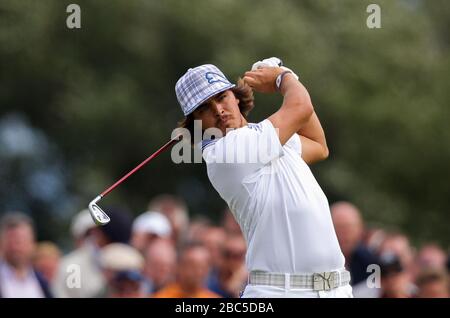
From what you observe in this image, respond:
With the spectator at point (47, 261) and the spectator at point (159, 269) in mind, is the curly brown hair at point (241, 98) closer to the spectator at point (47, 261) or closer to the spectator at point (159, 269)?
the spectator at point (159, 269)

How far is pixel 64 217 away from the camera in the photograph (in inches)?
1054

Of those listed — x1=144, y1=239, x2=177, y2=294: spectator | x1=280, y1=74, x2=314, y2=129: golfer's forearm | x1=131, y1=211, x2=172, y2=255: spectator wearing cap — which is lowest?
x1=144, y1=239, x2=177, y2=294: spectator

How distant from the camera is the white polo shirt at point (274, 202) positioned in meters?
7.52

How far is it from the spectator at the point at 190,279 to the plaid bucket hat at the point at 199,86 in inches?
125

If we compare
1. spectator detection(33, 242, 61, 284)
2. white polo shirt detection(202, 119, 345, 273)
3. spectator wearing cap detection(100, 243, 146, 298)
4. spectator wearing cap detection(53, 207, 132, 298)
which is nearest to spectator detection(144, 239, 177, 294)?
spectator wearing cap detection(53, 207, 132, 298)

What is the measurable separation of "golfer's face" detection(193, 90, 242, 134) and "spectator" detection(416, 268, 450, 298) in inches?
162

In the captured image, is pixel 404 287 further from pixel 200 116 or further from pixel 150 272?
pixel 200 116

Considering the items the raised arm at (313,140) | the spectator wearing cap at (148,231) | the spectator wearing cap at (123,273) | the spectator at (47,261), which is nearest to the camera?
the raised arm at (313,140)

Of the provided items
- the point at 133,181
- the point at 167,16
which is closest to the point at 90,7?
the point at 167,16

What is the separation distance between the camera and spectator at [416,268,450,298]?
11406 mm

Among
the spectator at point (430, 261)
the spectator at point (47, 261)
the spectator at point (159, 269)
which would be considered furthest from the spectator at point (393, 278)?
the spectator at point (47, 261)

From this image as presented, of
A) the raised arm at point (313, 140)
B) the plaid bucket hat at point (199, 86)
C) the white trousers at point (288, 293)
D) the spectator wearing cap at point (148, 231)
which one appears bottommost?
the white trousers at point (288, 293)

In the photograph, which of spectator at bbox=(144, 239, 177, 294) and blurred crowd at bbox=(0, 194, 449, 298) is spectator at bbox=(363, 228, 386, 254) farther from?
spectator at bbox=(144, 239, 177, 294)

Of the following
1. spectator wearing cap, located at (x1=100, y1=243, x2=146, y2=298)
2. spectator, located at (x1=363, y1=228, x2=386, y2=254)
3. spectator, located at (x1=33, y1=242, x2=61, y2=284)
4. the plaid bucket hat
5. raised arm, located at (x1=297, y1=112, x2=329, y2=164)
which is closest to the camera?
the plaid bucket hat
